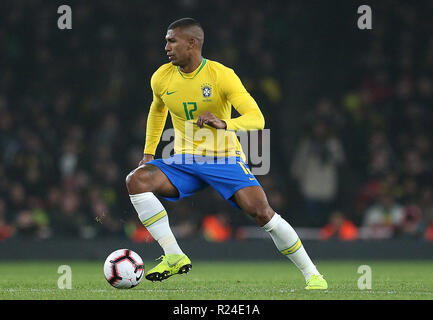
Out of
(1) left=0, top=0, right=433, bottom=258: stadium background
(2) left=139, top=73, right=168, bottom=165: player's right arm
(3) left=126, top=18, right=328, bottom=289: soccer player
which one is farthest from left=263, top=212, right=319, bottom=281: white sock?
(1) left=0, top=0, right=433, bottom=258: stadium background

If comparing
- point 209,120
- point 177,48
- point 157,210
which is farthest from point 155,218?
point 177,48

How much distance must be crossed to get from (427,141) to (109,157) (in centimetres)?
531

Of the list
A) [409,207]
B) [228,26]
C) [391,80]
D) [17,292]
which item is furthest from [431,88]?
[17,292]

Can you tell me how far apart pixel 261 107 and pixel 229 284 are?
7177 millimetres

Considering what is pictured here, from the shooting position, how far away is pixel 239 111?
277 inches

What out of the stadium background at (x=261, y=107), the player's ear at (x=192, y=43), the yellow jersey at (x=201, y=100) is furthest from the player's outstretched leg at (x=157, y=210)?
the stadium background at (x=261, y=107)

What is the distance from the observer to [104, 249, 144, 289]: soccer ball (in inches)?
276

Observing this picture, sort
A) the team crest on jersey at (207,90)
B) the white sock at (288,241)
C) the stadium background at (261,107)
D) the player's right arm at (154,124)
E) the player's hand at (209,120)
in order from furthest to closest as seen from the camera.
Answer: the stadium background at (261,107)
the player's right arm at (154,124)
the team crest on jersey at (207,90)
the white sock at (288,241)
the player's hand at (209,120)

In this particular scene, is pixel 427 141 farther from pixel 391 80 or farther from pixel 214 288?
pixel 214 288

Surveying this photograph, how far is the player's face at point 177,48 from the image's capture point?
730 centimetres

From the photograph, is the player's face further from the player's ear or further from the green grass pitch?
the green grass pitch

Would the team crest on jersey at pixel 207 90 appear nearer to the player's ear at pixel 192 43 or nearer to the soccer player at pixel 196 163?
the soccer player at pixel 196 163
